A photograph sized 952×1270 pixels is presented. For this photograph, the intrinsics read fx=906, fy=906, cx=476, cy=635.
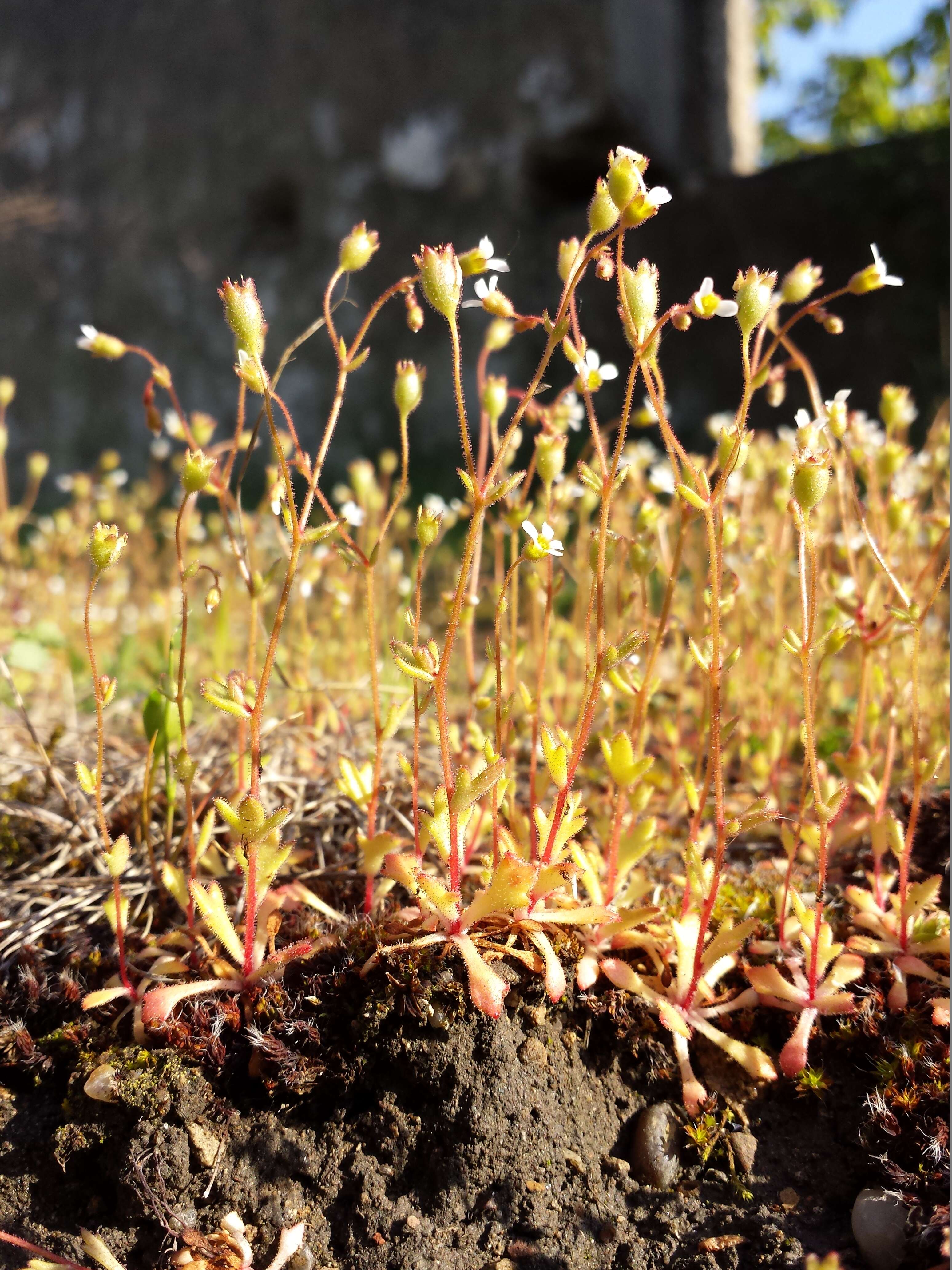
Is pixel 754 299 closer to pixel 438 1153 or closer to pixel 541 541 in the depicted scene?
pixel 541 541

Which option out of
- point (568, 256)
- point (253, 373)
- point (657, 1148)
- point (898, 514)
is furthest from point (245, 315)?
point (657, 1148)

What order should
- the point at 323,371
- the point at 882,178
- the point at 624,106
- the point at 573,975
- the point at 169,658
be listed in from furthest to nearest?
the point at 323,371, the point at 624,106, the point at 882,178, the point at 169,658, the point at 573,975

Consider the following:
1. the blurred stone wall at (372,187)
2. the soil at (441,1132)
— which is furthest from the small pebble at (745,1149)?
the blurred stone wall at (372,187)

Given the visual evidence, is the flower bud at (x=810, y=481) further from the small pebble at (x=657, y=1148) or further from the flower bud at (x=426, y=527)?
the small pebble at (x=657, y=1148)

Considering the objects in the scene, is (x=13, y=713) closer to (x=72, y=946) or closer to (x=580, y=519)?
(x=72, y=946)

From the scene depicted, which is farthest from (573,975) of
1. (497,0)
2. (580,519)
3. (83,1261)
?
(497,0)
